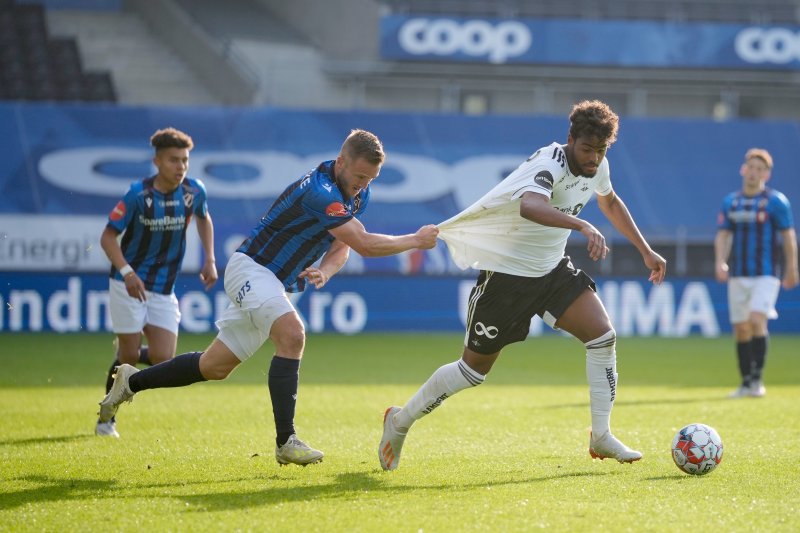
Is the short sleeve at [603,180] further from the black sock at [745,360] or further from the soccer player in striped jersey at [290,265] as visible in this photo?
the black sock at [745,360]

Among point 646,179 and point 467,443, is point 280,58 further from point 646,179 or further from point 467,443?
point 467,443

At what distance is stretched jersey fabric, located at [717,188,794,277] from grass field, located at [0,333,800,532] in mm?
1290

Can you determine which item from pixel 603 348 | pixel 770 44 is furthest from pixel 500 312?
pixel 770 44

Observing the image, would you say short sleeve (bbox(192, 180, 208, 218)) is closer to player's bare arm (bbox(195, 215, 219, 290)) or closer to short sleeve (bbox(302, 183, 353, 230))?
player's bare arm (bbox(195, 215, 219, 290))

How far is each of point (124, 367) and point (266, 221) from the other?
1365 mm

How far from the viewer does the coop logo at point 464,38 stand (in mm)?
27625

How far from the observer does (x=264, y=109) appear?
2341 cm

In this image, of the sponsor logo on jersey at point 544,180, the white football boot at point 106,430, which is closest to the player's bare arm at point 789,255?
the sponsor logo on jersey at point 544,180

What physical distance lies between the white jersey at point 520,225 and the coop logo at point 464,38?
70.2 feet

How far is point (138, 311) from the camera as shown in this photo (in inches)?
329

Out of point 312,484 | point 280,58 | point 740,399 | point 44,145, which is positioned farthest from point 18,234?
point 312,484

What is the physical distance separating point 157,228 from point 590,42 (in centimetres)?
2109

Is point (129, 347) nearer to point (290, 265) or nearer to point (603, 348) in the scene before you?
point (290, 265)

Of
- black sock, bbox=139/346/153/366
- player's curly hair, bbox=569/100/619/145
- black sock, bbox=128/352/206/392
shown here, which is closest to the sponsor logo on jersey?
player's curly hair, bbox=569/100/619/145
